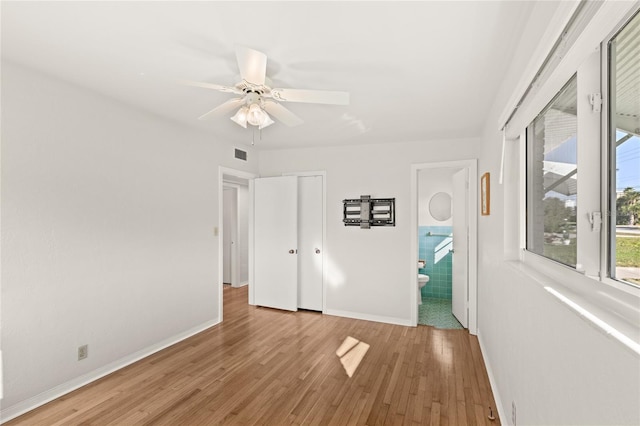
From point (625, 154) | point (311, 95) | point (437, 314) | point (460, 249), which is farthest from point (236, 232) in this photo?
point (625, 154)

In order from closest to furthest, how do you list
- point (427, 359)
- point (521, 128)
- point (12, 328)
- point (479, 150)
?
1. point (521, 128)
2. point (12, 328)
3. point (427, 359)
4. point (479, 150)

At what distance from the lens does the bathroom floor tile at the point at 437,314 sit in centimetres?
408

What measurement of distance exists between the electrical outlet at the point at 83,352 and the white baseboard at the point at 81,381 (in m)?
0.15

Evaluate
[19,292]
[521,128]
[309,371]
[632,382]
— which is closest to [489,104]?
[521,128]

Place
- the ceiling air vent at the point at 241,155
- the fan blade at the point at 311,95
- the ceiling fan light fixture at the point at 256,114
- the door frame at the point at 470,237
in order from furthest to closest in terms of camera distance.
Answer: the ceiling air vent at the point at 241,155, the door frame at the point at 470,237, the ceiling fan light fixture at the point at 256,114, the fan blade at the point at 311,95

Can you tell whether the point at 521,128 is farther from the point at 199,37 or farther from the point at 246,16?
the point at 199,37

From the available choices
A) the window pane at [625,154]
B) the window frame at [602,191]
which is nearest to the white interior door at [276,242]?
the window frame at [602,191]

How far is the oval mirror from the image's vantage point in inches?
210

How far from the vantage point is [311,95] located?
2000mm

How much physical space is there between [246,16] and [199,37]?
1.23ft

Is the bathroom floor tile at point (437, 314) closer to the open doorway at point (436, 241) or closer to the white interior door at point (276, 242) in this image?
the open doorway at point (436, 241)

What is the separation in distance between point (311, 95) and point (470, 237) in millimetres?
2867

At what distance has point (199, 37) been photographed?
182 cm

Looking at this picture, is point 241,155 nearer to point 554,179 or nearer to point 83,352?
point 83,352
